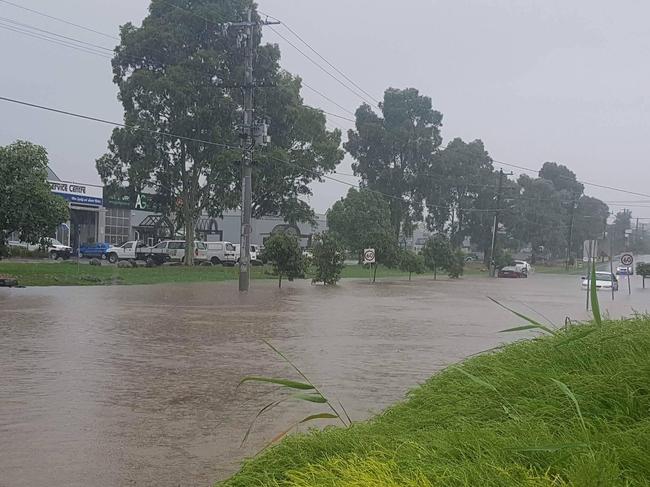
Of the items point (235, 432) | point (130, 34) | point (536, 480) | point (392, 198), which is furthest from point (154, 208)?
point (536, 480)

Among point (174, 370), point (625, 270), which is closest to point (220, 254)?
point (625, 270)

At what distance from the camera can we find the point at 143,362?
11.6 meters

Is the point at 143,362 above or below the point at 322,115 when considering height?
below

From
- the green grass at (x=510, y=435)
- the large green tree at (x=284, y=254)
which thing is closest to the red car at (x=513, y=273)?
the large green tree at (x=284, y=254)

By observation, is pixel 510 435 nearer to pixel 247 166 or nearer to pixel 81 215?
pixel 247 166

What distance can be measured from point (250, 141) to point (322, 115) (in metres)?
19.9

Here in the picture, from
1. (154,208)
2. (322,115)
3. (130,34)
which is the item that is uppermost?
(130,34)

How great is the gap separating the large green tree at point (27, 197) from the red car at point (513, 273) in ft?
146

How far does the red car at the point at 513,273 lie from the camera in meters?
64.9

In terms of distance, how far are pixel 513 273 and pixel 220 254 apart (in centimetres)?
2691

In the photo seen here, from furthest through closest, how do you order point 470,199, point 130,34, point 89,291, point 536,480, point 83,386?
1. point 470,199
2. point 130,34
3. point 89,291
4. point 83,386
5. point 536,480

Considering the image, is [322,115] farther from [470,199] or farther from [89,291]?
[470,199]

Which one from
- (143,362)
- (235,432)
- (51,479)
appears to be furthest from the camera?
(143,362)

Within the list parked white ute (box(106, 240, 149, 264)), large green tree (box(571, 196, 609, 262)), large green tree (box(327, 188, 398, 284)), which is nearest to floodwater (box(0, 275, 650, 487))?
parked white ute (box(106, 240, 149, 264))
